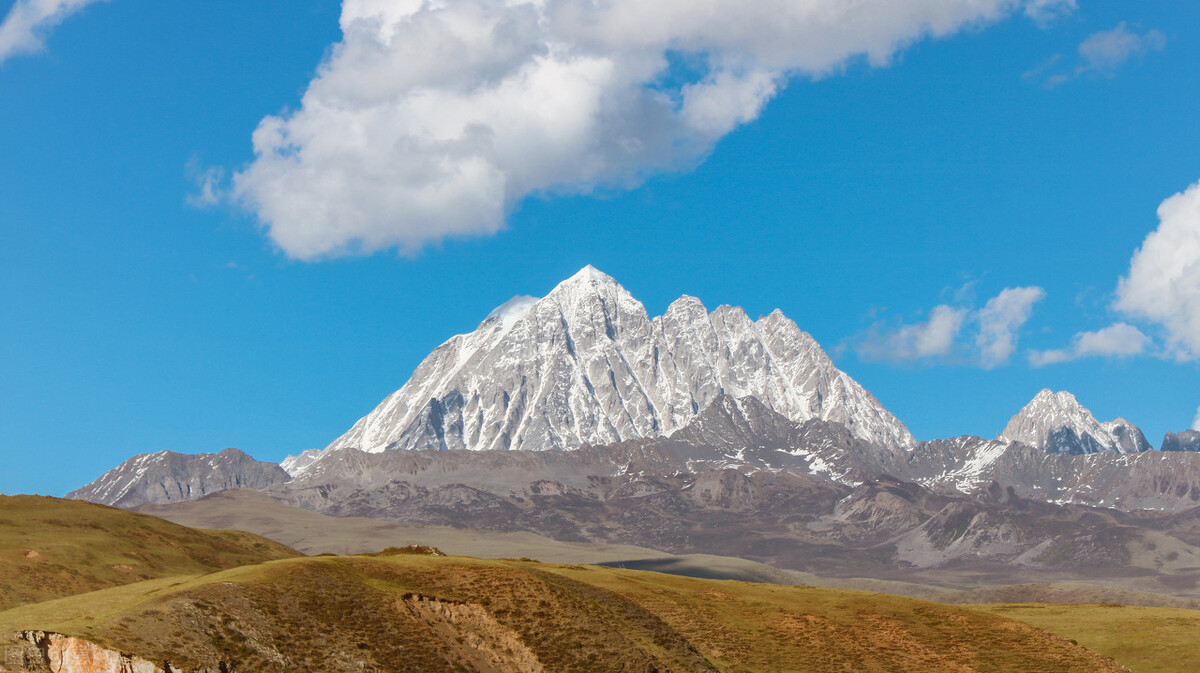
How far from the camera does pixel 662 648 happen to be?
8256 cm

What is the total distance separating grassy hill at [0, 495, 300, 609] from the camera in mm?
107875

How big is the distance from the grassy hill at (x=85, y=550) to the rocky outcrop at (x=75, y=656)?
136ft

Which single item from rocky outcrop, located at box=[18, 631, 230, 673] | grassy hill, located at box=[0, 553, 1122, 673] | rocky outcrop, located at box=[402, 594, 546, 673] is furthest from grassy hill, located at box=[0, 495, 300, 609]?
rocky outcrop, located at box=[402, 594, 546, 673]

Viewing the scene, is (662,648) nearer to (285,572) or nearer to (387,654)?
(387,654)

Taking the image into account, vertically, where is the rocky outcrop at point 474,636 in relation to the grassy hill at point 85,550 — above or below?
below

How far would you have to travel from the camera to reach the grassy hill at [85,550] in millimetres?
107875

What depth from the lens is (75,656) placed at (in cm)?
6122

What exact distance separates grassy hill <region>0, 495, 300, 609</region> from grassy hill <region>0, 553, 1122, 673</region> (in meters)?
32.9

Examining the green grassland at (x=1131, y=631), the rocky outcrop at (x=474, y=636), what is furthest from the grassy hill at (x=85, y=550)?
the green grassland at (x=1131, y=631)

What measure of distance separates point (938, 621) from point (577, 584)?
103 ft

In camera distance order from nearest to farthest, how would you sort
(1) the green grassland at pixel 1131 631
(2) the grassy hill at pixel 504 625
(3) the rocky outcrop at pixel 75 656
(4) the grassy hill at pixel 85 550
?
(3) the rocky outcrop at pixel 75 656, (2) the grassy hill at pixel 504 625, (1) the green grassland at pixel 1131 631, (4) the grassy hill at pixel 85 550

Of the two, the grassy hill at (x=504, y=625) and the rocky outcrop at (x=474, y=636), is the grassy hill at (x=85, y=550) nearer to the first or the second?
the grassy hill at (x=504, y=625)

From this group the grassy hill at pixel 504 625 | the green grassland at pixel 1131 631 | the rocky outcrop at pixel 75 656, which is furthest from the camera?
the green grassland at pixel 1131 631

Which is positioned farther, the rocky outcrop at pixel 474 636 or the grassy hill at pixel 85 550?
the grassy hill at pixel 85 550
